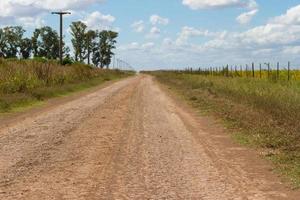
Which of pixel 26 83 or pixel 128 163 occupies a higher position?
pixel 26 83

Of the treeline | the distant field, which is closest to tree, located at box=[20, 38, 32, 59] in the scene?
the treeline

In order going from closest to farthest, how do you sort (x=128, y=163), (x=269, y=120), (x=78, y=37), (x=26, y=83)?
1. (x=128, y=163)
2. (x=269, y=120)
3. (x=26, y=83)
4. (x=78, y=37)

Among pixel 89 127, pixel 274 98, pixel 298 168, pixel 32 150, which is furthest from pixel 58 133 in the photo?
pixel 274 98

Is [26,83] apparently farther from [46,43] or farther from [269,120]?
[46,43]

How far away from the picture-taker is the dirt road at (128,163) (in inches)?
294

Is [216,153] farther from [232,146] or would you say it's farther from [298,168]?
[298,168]

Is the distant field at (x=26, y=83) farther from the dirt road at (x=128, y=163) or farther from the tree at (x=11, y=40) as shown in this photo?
the tree at (x=11, y=40)

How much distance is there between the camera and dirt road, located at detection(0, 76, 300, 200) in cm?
747

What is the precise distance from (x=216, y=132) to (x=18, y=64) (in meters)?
22.2

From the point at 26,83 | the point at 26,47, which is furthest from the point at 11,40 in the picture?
the point at 26,83

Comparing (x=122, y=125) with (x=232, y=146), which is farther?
(x=122, y=125)

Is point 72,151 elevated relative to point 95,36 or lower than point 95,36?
lower

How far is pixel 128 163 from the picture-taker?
9.41m

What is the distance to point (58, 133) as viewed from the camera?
13.2 m
